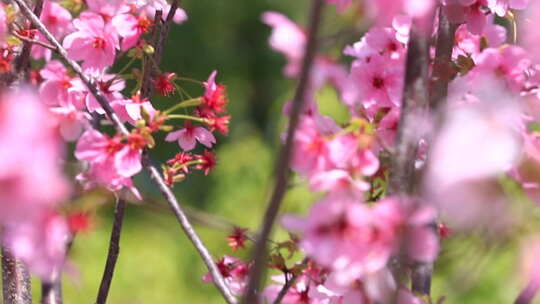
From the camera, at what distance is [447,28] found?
875 mm

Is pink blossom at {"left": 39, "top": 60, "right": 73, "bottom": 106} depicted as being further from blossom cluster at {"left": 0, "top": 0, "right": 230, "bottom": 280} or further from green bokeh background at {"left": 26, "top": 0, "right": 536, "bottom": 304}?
green bokeh background at {"left": 26, "top": 0, "right": 536, "bottom": 304}

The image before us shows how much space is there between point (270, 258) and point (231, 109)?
5.20 metres

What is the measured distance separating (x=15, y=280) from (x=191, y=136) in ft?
0.99

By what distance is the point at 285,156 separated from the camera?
570 mm

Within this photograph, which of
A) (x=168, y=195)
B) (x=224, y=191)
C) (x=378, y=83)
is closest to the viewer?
(x=168, y=195)

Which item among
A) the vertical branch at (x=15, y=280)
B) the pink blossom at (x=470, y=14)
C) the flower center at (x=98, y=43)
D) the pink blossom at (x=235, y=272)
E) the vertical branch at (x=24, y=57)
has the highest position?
the pink blossom at (x=470, y=14)

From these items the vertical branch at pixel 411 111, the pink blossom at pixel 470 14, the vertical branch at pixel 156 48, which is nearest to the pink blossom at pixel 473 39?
the pink blossom at pixel 470 14

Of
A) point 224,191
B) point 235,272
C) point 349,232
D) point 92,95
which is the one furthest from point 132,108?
point 224,191

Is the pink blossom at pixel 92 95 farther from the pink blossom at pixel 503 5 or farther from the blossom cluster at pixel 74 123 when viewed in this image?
the pink blossom at pixel 503 5

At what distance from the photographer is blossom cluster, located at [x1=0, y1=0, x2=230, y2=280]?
500mm

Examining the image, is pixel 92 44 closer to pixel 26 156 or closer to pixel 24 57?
pixel 24 57

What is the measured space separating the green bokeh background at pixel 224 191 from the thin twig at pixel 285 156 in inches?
1.3

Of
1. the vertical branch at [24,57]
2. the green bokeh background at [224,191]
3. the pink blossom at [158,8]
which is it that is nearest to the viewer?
the pink blossom at [158,8]

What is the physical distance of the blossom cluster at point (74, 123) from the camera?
50 cm
